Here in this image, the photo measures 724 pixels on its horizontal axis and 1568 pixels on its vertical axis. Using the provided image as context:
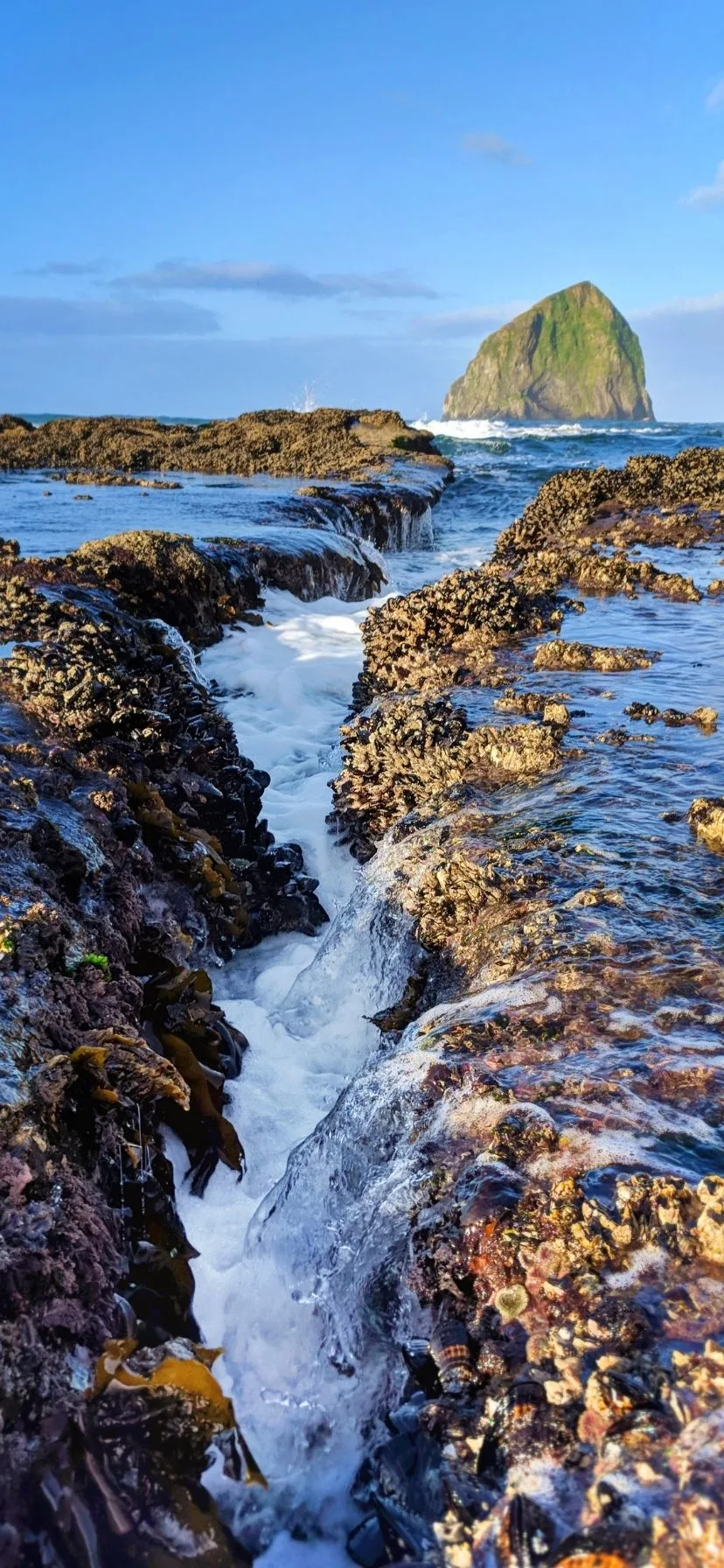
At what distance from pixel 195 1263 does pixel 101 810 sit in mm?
2712

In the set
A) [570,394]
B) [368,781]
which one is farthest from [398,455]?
[570,394]

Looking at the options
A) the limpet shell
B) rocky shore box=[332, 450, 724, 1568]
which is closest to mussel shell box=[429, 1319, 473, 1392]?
rocky shore box=[332, 450, 724, 1568]

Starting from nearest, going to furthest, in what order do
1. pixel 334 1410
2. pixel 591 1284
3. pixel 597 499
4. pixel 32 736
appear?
pixel 591 1284, pixel 334 1410, pixel 32 736, pixel 597 499

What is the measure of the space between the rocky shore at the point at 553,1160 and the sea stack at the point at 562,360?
522 feet

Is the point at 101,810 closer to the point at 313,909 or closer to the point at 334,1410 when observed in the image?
the point at 313,909

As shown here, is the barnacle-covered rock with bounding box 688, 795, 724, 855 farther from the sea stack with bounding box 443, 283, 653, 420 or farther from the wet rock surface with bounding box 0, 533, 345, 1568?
the sea stack with bounding box 443, 283, 653, 420

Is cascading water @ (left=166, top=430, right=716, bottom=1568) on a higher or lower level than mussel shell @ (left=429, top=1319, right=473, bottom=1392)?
lower

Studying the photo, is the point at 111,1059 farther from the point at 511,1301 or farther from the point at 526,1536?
the point at 526,1536

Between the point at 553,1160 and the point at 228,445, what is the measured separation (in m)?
29.8

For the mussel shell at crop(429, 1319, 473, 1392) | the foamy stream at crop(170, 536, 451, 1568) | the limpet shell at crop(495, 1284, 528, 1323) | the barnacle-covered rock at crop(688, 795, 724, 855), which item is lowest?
the foamy stream at crop(170, 536, 451, 1568)

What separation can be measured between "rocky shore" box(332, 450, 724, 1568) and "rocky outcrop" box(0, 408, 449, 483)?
68.9ft

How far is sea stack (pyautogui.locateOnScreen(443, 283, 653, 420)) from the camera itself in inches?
5856

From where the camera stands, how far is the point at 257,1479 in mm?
2262

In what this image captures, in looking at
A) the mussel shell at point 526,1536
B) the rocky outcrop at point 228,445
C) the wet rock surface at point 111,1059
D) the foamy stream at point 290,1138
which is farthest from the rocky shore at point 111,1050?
the rocky outcrop at point 228,445
